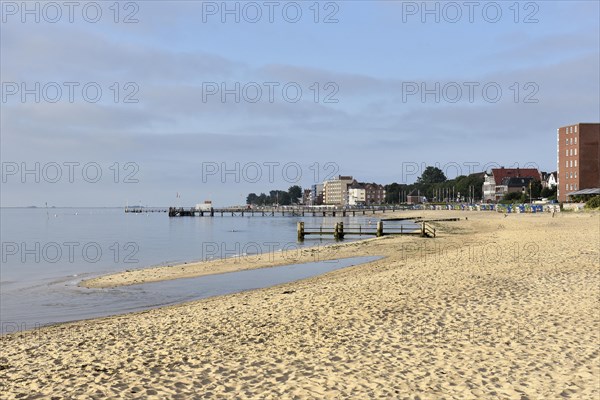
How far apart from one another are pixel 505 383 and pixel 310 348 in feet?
10.8

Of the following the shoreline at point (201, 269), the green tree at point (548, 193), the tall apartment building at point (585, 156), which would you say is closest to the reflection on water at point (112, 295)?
the shoreline at point (201, 269)

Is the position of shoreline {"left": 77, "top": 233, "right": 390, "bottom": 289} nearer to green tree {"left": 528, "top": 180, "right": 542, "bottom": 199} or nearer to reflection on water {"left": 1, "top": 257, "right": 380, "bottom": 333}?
reflection on water {"left": 1, "top": 257, "right": 380, "bottom": 333}

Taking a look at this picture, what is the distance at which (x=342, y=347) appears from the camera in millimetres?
8797

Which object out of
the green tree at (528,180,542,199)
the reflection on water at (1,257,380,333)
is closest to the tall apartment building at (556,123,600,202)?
the green tree at (528,180,542,199)

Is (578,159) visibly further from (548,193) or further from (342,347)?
(342,347)

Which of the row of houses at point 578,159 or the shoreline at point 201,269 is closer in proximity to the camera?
the shoreline at point 201,269

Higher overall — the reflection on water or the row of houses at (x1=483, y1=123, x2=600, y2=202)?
the row of houses at (x1=483, y1=123, x2=600, y2=202)

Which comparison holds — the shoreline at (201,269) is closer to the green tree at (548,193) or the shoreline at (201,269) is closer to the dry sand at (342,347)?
the dry sand at (342,347)

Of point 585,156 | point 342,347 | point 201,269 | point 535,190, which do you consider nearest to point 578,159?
point 585,156

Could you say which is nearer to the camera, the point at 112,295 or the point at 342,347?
the point at 342,347

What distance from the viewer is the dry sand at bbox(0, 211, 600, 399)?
6867mm

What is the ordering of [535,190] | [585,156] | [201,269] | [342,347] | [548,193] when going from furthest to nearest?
[535,190] → [548,193] → [585,156] → [201,269] → [342,347]

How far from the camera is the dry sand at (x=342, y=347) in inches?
270

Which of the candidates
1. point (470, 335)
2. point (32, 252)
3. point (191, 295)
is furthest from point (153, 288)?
point (32, 252)
